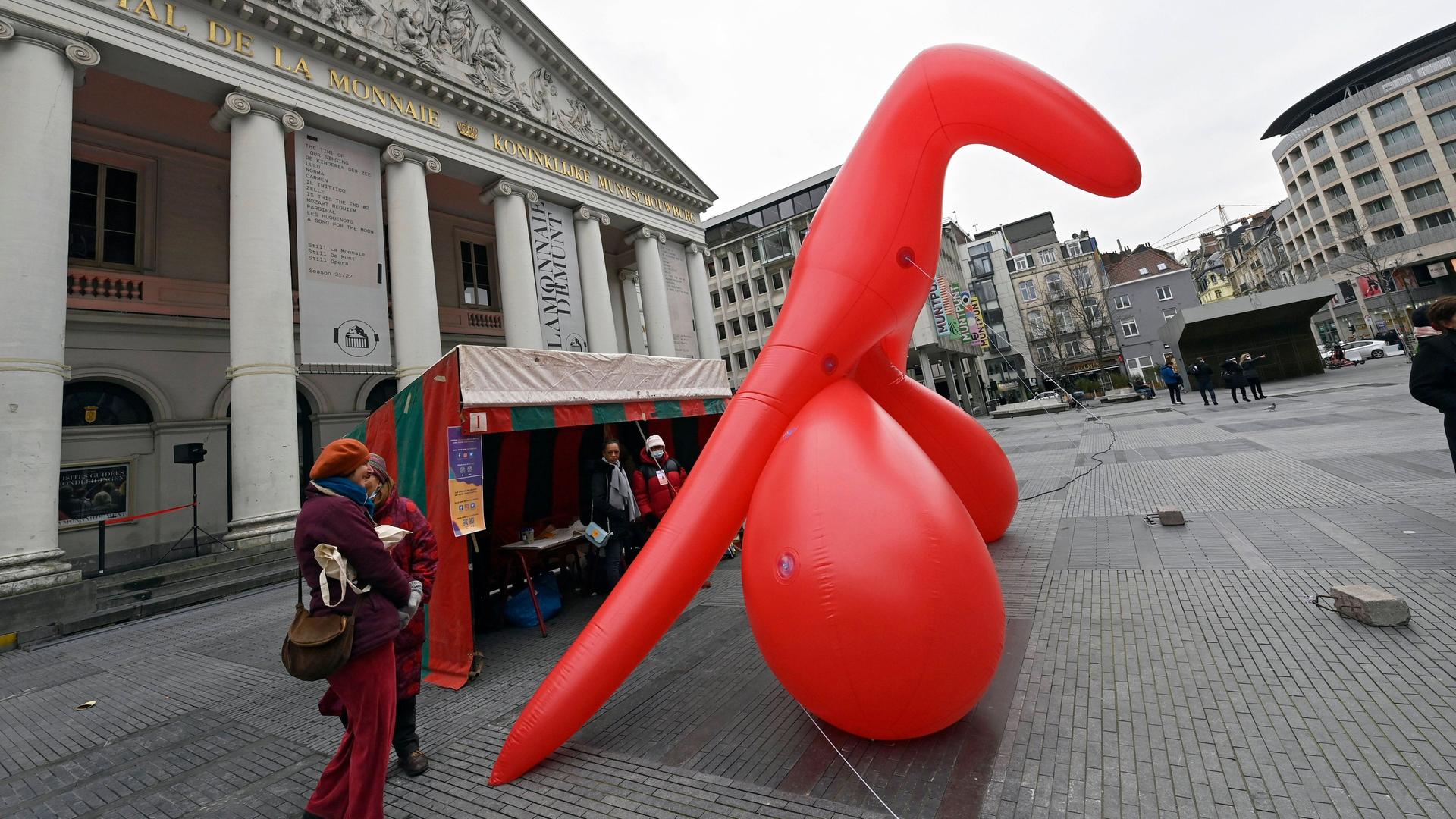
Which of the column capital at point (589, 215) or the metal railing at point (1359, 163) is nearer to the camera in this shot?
the column capital at point (589, 215)

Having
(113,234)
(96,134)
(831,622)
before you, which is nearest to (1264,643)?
(831,622)

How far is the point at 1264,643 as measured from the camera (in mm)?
3299

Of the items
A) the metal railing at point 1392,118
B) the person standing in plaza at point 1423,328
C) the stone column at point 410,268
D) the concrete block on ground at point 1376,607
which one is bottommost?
the concrete block on ground at point 1376,607

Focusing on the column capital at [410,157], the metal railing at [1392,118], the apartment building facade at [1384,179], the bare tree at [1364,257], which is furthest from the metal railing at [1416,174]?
the column capital at [410,157]

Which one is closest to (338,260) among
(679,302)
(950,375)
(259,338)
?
(259,338)

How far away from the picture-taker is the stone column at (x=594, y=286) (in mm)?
19500

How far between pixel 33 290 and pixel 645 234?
17.3 metres

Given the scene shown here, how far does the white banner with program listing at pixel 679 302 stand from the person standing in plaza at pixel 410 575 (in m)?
19.7

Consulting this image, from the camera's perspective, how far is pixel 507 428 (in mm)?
5199

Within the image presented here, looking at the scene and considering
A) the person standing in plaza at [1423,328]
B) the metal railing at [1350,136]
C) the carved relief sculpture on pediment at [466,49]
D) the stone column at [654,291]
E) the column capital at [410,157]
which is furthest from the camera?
the metal railing at [1350,136]

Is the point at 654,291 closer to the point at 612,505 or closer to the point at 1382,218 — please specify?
the point at 612,505

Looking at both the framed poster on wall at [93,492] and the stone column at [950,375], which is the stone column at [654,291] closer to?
the framed poster on wall at [93,492]

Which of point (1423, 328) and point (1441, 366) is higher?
point (1423, 328)

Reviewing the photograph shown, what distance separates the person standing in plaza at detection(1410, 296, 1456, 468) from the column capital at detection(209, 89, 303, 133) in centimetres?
1907
